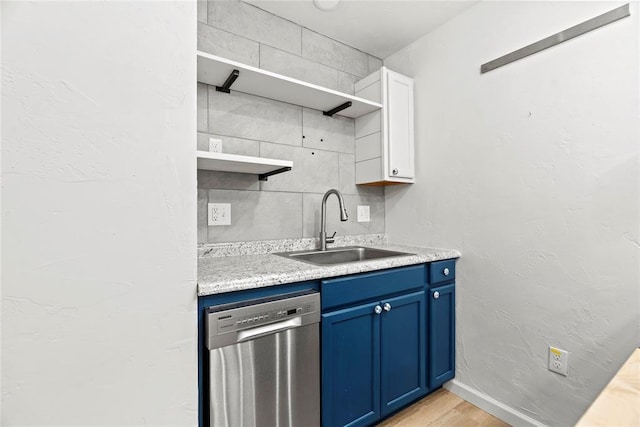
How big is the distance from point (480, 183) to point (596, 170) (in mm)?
537

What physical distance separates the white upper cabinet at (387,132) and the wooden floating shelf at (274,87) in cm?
10

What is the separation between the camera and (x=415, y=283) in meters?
1.74

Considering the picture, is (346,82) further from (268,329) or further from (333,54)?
(268,329)

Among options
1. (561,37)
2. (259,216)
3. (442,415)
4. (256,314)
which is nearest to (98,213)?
(256,314)

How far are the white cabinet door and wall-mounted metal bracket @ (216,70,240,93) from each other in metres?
1.01

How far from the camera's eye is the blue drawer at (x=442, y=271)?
1.83 m

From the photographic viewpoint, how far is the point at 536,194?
5.25 feet

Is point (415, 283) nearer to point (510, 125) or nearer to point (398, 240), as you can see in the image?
point (398, 240)

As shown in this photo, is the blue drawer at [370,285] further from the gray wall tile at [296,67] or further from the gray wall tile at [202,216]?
the gray wall tile at [296,67]

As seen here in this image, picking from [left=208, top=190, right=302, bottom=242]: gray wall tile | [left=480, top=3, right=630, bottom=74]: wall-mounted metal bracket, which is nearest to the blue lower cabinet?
[left=208, top=190, right=302, bottom=242]: gray wall tile

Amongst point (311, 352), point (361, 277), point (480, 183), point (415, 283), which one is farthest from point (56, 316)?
point (480, 183)

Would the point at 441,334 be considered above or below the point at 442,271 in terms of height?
below

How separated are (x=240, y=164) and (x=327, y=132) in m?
0.85

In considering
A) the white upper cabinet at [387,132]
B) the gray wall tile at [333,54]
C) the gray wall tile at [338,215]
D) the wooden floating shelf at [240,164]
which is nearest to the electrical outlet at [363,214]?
the gray wall tile at [338,215]
